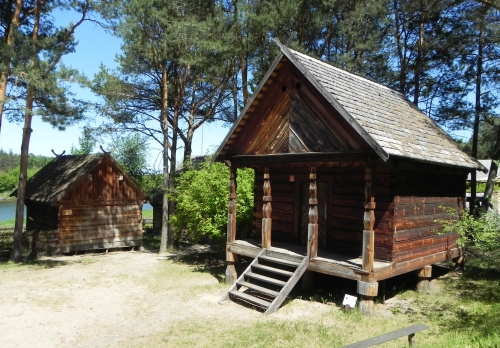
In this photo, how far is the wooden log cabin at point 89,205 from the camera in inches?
799

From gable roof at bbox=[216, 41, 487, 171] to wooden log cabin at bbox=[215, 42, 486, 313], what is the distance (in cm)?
4

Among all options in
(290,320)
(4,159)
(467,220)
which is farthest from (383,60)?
(4,159)

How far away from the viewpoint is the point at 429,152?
36.4 feet

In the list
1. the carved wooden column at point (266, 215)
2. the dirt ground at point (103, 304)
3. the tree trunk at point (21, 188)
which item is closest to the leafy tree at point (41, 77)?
the tree trunk at point (21, 188)

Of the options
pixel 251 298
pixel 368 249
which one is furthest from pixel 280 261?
pixel 368 249

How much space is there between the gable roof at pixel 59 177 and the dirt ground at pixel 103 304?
4.70 metres

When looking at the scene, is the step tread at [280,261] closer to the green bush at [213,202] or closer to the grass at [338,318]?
the grass at [338,318]

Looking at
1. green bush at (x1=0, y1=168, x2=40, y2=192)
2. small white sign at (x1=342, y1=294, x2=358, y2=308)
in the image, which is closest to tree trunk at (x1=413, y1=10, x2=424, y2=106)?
small white sign at (x1=342, y1=294, x2=358, y2=308)

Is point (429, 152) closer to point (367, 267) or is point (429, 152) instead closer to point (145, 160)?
point (367, 267)

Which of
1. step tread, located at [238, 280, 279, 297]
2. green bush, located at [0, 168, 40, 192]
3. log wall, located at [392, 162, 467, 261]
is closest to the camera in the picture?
step tread, located at [238, 280, 279, 297]

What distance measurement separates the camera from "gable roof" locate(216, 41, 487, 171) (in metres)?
9.82

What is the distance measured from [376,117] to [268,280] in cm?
520

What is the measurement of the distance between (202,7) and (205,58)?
3.28 m

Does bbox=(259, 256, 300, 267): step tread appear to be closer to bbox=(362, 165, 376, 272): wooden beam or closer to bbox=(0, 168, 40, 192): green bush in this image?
bbox=(362, 165, 376, 272): wooden beam
